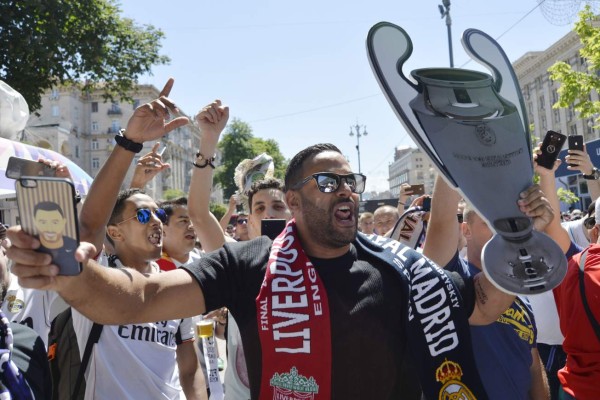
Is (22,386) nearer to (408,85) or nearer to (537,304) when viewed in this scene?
(408,85)

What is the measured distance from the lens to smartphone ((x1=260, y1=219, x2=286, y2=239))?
303 centimetres

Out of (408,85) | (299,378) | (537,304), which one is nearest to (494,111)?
(408,85)

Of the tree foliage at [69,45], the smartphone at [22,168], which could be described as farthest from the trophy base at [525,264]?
the tree foliage at [69,45]

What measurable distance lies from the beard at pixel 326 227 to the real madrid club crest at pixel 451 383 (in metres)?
0.59

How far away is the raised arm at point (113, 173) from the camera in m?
2.03

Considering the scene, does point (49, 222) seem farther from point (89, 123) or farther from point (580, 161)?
point (89, 123)

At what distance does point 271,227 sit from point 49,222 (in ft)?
5.60

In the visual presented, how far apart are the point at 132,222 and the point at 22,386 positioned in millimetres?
1519

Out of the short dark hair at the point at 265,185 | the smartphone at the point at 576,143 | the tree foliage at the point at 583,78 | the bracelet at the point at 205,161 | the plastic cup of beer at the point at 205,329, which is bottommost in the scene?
the plastic cup of beer at the point at 205,329

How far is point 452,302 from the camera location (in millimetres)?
2244

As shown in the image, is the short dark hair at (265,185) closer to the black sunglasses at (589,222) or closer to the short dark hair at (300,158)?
the short dark hair at (300,158)

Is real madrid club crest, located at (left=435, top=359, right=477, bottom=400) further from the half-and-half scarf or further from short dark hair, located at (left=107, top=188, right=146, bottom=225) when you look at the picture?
short dark hair, located at (left=107, top=188, right=146, bottom=225)

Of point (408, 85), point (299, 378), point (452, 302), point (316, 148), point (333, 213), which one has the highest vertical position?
point (408, 85)

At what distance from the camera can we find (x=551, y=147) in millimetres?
2557
